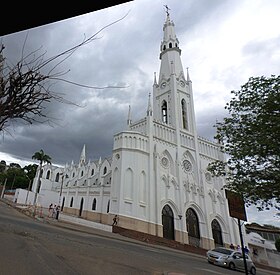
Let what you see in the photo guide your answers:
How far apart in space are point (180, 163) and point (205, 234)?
10.2 metres

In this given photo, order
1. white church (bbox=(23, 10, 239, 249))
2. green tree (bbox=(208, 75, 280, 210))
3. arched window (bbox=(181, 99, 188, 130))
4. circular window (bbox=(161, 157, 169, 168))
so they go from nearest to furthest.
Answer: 1. green tree (bbox=(208, 75, 280, 210))
2. white church (bbox=(23, 10, 239, 249))
3. circular window (bbox=(161, 157, 169, 168))
4. arched window (bbox=(181, 99, 188, 130))

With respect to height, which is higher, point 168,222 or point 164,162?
point 164,162

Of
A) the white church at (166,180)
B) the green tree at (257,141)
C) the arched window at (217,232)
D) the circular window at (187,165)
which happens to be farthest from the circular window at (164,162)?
the green tree at (257,141)

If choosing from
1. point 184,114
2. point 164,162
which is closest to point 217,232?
point 164,162

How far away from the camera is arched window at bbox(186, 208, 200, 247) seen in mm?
30594

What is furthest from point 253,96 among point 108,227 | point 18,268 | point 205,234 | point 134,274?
point 205,234

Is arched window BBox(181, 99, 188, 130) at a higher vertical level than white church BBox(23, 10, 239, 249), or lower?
higher

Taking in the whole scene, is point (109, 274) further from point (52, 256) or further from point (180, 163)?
point (180, 163)

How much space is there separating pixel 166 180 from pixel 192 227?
7.54 m

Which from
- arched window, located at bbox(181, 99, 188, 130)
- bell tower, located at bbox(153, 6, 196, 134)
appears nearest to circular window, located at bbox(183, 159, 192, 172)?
bell tower, located at bbox(153, 6, 196, 134)

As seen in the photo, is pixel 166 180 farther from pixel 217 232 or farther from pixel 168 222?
pixel 217 232

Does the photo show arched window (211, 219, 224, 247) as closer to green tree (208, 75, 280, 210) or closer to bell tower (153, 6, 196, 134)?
bell tower (153, 6, 196, 134)

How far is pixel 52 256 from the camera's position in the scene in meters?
6.74

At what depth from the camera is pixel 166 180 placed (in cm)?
3078
